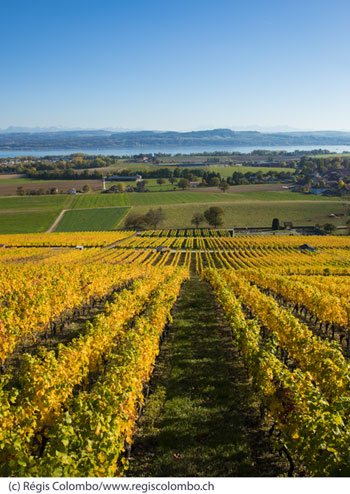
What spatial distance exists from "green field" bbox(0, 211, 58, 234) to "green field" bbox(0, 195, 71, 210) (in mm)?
10021

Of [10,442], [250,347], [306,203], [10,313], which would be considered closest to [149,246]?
[10,313]

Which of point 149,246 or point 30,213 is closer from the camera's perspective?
point 149,246

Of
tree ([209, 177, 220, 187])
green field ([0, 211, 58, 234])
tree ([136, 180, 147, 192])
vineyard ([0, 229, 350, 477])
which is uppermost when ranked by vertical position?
tree ([209, 177, 220, 187])

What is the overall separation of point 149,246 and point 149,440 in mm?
66739

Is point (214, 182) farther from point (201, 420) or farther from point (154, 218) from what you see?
point (201, 420)

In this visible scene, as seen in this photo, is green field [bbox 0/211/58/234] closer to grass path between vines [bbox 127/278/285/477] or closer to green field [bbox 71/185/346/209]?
green field [bbox 71/185/346/209]

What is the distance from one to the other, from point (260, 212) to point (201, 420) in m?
118

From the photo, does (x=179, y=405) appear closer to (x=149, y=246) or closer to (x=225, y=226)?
(x=149, y=246)

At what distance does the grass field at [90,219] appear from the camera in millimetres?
106875

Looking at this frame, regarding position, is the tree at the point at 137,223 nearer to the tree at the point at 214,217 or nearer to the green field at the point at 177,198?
the tree at the point at 214,217

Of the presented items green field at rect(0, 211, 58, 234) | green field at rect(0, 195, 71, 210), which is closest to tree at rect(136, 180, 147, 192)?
green field at rect(0, 195, 71, 210)

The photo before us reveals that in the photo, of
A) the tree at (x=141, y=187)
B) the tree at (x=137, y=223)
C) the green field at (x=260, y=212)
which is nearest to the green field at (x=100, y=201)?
the green field at (x=260, y=212)

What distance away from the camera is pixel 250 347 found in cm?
1498

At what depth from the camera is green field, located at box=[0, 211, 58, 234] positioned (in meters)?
104
